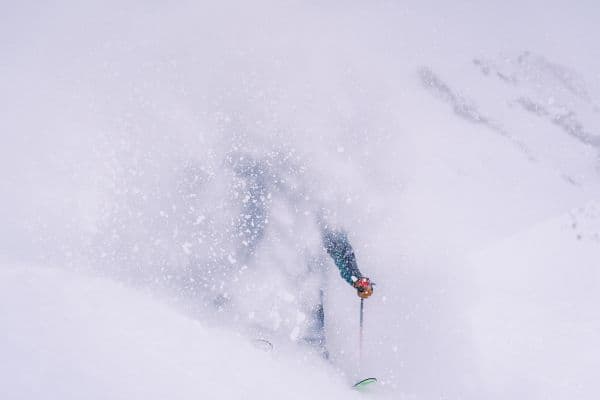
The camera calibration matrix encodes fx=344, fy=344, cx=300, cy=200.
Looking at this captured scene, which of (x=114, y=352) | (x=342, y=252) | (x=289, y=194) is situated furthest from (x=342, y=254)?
(x=114, y=352)

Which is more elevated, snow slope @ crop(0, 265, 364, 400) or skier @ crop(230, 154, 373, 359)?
skier @ crop(230, 154, 373, 359)

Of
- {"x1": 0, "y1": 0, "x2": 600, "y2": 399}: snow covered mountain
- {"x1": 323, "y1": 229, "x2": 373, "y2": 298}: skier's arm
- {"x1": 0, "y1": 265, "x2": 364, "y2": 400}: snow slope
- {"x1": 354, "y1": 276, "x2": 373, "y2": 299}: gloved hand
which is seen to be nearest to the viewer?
{"x1": 0, "y1": 265, "x2": 364, "y2": 400}: snow slope

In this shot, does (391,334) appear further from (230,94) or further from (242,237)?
(230,94)

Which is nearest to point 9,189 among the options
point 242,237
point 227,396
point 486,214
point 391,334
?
point 242,237

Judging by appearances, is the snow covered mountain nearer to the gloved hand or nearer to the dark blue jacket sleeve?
the dark blue jacket sleeve

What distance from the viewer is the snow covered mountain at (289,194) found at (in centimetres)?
381

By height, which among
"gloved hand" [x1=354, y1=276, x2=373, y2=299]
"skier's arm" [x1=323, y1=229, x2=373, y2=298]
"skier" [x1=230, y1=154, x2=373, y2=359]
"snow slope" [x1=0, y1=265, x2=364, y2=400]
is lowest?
"snow slope" [x1=0, y1=265, x2=364, y2=400]

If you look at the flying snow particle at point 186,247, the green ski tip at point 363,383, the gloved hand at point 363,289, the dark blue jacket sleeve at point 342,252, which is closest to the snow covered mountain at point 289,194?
the flying snow particle at point 186,247

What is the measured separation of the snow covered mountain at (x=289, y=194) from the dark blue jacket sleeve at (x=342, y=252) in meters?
0.36

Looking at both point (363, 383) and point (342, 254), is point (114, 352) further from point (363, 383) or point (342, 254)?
point (342, 254)

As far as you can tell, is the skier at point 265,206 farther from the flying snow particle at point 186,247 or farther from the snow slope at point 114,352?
the snow slope at point 114,352

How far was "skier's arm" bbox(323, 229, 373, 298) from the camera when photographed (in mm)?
4293

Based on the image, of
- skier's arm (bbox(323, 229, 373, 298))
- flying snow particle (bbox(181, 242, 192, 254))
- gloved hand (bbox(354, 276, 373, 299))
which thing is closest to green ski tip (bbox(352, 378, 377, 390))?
gloved hand (bbox(354, 276, 373, 299))

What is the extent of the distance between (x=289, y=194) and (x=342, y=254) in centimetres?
123
